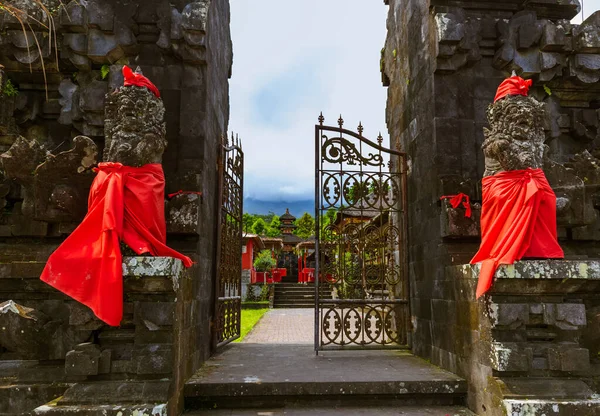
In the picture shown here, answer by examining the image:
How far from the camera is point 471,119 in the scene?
17.7ft

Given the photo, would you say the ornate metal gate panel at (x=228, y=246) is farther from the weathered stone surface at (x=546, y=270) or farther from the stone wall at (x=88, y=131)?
the weathered stone surface at (x=546, y=270)

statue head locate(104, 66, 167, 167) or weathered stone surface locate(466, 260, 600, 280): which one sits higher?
statue head locate(104, 66, 167, 167)

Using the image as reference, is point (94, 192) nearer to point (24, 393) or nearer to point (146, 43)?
point (24, 393)

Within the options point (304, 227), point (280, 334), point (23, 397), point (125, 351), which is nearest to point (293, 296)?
point (280, 334)

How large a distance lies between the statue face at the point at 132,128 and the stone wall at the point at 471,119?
3188mm

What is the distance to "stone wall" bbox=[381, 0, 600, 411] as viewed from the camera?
510 cm

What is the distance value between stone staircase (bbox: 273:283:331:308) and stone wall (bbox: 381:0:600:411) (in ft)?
60.0

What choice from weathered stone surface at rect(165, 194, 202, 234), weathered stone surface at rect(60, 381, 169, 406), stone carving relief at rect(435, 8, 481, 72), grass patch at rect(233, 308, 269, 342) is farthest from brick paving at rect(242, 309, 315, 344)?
stone carving relief at rect(435, 8, 481, 72)

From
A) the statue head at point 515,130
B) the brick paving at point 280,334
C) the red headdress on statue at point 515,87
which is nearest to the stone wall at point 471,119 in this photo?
the statue head at point 515,130

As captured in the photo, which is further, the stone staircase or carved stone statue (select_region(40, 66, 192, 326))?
the stone staircase

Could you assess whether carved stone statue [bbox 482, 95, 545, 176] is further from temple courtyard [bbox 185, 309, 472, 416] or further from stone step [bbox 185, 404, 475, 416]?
stone step [bbox 185, 404, 475, 416]

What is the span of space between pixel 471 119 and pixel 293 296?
2263 cm

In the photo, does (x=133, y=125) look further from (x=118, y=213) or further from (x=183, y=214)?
(x=183, y=214)

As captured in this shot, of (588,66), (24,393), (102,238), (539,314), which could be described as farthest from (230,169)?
(588,66)
